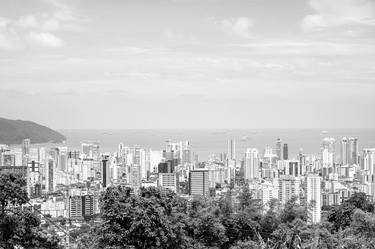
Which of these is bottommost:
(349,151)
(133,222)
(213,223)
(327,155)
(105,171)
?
(105,171)

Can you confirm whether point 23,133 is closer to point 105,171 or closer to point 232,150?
point 232,150

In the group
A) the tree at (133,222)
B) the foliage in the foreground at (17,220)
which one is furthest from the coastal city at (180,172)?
the tree at (133,222)

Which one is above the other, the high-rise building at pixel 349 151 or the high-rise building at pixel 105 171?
the high-rise building at pixel 349 151

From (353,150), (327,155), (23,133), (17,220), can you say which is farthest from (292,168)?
(23,133)

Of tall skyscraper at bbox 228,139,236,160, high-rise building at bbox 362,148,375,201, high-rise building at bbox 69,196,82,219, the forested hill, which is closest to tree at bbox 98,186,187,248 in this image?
high-rise building at bbox 69,196,82,219

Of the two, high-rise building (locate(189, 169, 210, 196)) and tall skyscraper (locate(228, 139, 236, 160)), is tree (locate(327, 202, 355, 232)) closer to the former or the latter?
high-rise building (locate(189, 169, 210, 196))

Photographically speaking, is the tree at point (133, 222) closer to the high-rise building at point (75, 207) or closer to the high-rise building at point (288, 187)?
the high-rise building at point (75, 207)
